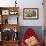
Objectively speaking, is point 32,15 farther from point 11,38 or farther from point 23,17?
point 11,38

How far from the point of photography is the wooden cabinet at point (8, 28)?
18.5 ft

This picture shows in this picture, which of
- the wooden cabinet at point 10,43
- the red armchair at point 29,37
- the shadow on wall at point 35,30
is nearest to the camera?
the red armchair at point 29,37

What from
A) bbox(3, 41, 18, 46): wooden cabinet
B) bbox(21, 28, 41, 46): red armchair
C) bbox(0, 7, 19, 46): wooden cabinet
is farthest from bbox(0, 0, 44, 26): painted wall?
bbox(3, 41, 18, 46): wooden cabinet

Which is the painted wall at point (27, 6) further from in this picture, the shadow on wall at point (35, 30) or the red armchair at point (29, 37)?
the red armchair at point (29, 37)

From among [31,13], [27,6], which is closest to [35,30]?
[31,13]

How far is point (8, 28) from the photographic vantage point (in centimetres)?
577

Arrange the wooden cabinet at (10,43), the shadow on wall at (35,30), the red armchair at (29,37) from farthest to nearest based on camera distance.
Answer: the shadow on wall at (35,30)
the wooden cabinet at (10,43)
the red armchair at (29,37)

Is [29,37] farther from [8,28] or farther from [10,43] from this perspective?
[8,28]

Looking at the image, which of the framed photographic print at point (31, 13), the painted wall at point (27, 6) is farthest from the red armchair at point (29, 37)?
the framed photographic print at point (31, 13)

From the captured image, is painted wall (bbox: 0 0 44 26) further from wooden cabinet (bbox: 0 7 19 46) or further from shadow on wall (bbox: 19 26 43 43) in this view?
wooden cabinet (bbox: 0 7 19 46)

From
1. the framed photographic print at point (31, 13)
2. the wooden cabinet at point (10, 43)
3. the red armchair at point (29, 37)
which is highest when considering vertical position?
the framed photographic print at point (31, 13)

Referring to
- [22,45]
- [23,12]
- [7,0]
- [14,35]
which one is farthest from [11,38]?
[7,0]

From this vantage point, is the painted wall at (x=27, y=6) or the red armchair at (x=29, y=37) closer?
the red armchair at (x=29, y=37)

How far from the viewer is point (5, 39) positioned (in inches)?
223
